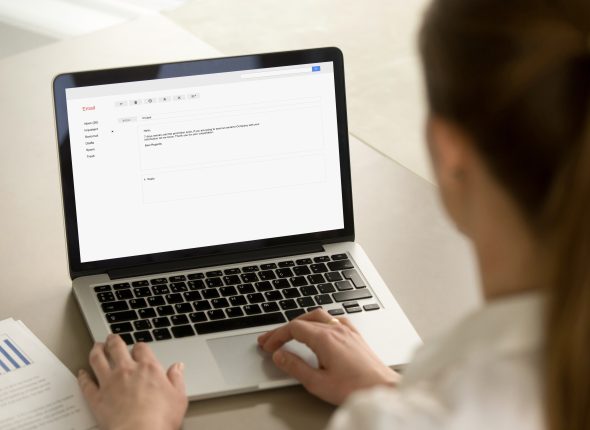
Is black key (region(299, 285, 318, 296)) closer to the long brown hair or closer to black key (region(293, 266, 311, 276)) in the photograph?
black key (region(293, 266, 311, 276))

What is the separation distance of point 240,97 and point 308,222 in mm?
192

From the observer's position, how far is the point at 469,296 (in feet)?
4.49

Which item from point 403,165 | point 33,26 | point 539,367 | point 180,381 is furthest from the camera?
point 33,26

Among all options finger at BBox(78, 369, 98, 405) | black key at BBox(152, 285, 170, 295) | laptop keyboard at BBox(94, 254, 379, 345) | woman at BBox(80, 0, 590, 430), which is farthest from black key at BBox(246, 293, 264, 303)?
woman at BBox(80, 0, 590, 430)

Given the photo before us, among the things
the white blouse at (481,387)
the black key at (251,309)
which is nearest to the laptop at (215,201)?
the black key at (251,309)

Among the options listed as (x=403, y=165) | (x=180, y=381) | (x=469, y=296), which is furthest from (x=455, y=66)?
(x=403, y=165)

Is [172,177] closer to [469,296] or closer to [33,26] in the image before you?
[469,296]

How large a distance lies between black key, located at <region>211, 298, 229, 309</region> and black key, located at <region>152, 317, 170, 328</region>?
7 cm

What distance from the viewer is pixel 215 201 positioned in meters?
1.37

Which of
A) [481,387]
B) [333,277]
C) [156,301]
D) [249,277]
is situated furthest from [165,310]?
[481,387]

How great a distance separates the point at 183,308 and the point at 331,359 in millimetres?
221

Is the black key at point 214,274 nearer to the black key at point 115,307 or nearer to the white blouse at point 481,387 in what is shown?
the black key at point 115,307

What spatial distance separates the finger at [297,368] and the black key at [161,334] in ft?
0.45

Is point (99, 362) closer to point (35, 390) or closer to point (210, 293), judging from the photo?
point (35, 390)
